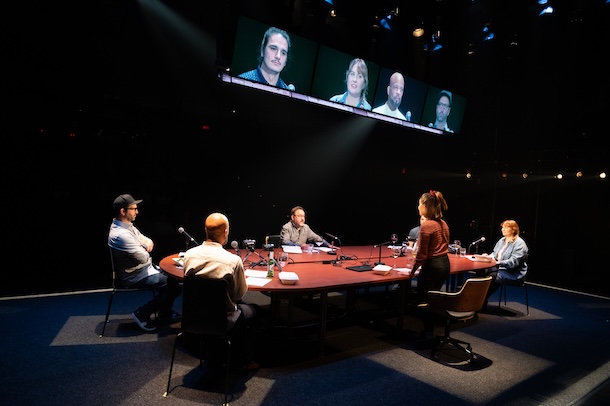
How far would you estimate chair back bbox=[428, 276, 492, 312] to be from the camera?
3434 millimetres

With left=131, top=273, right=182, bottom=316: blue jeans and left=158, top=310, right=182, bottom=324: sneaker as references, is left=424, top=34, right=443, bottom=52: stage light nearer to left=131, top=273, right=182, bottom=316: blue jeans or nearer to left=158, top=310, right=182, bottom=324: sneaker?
left=131, top=273, right=182, bottom=316: blue jeans

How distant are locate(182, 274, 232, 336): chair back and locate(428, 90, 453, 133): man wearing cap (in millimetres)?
4652

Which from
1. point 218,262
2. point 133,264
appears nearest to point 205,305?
point 218,262

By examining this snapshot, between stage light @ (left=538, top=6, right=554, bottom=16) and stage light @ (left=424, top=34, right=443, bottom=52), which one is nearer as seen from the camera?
stage light @ (left=538, top=6, right=554, bottom=16)

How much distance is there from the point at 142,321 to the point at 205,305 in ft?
6.51

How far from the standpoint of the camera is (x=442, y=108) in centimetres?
596

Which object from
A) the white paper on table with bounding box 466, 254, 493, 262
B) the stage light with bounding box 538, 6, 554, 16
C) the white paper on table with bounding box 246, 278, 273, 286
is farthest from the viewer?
the stage light with bounding box 538, 6, 554, 16

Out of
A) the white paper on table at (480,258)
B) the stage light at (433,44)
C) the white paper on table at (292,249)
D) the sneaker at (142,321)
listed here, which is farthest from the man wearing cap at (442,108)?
the sneaker at (142,321)

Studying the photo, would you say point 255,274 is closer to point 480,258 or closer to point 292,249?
point 292,249

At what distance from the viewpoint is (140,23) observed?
526 cm

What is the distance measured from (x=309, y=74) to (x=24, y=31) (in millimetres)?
3631

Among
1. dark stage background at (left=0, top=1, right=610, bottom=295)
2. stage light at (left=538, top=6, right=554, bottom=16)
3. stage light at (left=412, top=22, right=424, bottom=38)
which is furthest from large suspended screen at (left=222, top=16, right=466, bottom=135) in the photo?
stage light at (left=538, top=6, right=554, bottom=16)

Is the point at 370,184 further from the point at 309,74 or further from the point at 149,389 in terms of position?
the point at 149,389

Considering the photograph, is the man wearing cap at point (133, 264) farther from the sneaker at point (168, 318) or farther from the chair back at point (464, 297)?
the chair back at point (464, 297)
